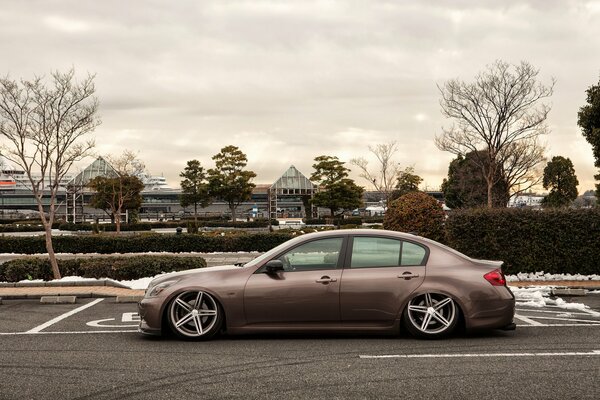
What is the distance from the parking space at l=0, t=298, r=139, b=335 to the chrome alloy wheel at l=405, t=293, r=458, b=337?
3.80 metres

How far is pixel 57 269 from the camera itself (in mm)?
16406

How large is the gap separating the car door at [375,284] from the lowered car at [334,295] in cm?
1

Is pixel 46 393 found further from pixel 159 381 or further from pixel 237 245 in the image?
pixel 237 245

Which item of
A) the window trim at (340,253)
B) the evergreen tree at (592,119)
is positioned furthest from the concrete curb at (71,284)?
the evergreen tree at (592,119)

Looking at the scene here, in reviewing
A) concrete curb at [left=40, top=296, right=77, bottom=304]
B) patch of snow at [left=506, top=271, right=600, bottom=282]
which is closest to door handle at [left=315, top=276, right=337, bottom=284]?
concrete curb at [left=40, top=296, right=77, bottom=304]

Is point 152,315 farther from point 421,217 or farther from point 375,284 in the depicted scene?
point 421,217

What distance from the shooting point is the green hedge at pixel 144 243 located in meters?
29.3

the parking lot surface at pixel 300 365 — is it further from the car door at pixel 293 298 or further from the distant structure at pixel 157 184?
the distant structure at pixel 157 184

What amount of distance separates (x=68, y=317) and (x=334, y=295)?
493cm

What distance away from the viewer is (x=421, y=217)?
18.9 metres

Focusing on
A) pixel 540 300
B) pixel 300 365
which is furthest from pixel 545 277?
pixel 300 365

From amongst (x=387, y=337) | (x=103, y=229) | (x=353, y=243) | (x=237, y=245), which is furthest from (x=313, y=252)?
(x=103, y=229)

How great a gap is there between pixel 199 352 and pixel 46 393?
194 cm

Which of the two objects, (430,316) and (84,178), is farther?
(84,178)
